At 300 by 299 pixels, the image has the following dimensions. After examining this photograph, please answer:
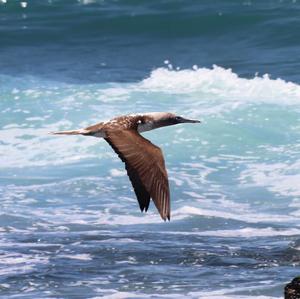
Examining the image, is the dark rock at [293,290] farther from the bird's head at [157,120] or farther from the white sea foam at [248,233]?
the white sea foam at [248,233]

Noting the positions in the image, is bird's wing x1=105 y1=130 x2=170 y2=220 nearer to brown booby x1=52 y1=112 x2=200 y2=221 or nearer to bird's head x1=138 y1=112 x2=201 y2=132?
brown booby x1=52 y1=112 x2=200 y2=221

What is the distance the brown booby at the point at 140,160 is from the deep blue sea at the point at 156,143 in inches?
33.0

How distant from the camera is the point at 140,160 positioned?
7.96m

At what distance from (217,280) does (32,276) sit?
1.32 metres

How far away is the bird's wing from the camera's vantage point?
768cm

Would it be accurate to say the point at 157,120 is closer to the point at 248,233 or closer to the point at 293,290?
the point at 248,233

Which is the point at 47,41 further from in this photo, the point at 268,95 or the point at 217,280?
the point at 217,280

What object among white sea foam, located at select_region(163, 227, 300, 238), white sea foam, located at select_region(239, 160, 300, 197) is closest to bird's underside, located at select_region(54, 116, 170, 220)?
white sea foam, located at select_region(163, 227, 300, 238)

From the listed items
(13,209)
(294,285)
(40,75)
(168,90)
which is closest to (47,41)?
(40,75)

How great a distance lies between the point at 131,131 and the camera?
8492 mm

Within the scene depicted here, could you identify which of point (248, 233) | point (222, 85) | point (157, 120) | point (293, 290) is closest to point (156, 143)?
point (222, 85)

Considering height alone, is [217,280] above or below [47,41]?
below

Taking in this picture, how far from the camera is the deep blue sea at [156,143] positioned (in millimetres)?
8922

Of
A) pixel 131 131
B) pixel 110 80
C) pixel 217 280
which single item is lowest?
pixel 217 280
